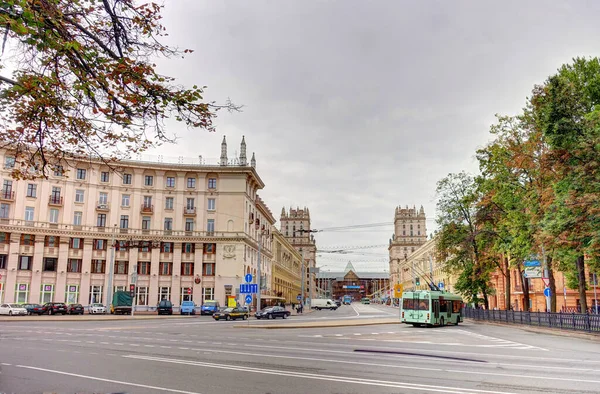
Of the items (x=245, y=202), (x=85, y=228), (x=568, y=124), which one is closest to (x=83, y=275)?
(x=85, y=228)

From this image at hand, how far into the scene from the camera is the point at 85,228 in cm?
6519

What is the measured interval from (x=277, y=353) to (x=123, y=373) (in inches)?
244

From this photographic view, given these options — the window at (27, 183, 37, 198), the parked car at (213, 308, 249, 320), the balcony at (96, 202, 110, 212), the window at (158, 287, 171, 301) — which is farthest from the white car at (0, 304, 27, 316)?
the parked car at (213, 308, 249, 320)

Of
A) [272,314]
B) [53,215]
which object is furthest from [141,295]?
[272,314]

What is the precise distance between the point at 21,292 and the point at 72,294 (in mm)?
5936

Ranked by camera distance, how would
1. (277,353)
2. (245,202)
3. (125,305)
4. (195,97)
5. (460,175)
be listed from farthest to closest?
(245,202) < (125,305) < (460,175) < (277,353) < (195,97)

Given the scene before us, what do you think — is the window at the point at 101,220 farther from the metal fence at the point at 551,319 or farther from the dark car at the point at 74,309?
the metal fence at the point at 551,319

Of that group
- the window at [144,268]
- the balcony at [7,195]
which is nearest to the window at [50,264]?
the balcony at [7,195]

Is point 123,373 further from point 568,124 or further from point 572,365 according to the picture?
point 568,124

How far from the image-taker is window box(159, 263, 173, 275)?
219 feet

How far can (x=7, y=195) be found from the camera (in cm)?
6016

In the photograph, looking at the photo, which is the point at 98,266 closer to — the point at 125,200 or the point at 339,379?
the point at 125,200

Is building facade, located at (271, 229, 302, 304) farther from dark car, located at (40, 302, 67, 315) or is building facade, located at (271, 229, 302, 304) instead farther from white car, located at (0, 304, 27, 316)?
white car, located at (0, 304, 27, 316)

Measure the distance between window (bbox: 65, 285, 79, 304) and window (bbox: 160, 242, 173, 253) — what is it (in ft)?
39.0
